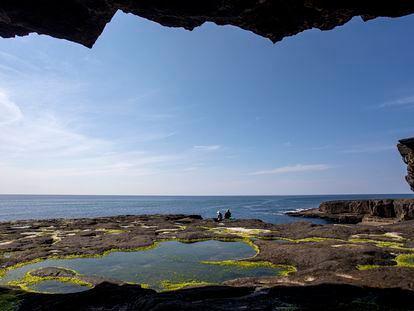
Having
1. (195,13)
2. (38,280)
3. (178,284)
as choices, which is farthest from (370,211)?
(38,280)

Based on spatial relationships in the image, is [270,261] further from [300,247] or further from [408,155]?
[408,155]

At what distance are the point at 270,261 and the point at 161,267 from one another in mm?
10089

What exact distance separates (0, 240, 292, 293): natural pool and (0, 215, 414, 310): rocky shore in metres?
1.75

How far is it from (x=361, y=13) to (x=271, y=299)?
1696cm

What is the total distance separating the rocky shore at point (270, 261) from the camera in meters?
16.6

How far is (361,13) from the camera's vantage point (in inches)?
717

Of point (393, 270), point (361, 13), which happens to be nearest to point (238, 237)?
point (393, 270)

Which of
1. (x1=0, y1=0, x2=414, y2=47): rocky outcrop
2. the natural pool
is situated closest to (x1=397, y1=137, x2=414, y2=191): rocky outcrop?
the natural pool

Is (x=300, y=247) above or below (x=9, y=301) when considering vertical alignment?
above

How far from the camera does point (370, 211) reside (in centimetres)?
8806

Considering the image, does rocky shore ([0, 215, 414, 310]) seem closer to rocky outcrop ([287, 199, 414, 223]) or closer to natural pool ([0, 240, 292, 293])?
natural pool ([0, 240, 292, 293])

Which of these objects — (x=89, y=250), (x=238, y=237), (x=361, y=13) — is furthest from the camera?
(x=238, y=237)

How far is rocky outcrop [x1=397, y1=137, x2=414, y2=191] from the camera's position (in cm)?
3630

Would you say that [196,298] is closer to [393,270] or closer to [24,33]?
[393,270]
